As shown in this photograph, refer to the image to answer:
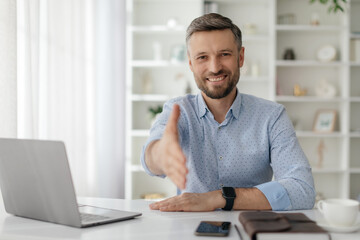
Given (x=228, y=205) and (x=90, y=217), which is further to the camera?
(x=228, y=205)

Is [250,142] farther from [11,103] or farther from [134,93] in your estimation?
[134,93]

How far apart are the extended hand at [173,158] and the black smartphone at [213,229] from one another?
0.15 meters

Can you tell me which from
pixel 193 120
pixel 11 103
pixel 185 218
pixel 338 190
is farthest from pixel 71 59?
pixel 338 190

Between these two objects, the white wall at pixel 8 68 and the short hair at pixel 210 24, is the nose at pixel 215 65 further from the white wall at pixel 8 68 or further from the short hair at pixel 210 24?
the white wall at pixel 8 68

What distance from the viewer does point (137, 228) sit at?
1.16m

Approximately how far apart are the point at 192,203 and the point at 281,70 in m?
3.42

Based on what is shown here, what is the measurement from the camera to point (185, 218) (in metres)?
1.28

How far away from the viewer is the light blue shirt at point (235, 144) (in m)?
1.78

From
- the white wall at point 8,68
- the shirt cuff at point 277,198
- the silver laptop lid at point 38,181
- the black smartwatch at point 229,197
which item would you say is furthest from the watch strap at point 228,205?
the white wall at point 8,68

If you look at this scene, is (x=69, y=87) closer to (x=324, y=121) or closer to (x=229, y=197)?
(x=229, y=197)

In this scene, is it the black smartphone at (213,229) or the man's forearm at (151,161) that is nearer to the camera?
the black smartphone at (213,229)

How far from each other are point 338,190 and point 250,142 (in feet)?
10.2

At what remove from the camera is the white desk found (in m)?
1.08

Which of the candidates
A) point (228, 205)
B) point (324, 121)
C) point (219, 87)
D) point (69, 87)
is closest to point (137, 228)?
point (228, 205)
